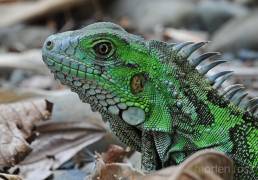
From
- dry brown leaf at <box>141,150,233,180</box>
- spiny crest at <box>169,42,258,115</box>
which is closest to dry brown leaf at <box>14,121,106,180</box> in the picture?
spiny crest at <box>169,42,258,115</box>

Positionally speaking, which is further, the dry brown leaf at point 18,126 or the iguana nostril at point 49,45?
the dry brown leaf at point 18,126

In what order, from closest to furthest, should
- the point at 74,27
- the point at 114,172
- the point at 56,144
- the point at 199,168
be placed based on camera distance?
the point at 199,168 → the point at 114,172 → the point at 56,144 → the point at 74,27

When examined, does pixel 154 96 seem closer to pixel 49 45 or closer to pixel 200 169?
pixel 49 45

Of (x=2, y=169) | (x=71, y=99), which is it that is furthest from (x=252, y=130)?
(x=71, y=99)

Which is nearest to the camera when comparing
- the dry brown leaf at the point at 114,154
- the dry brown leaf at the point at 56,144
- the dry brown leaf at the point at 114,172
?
the dry brown leaf at the point at 114,172

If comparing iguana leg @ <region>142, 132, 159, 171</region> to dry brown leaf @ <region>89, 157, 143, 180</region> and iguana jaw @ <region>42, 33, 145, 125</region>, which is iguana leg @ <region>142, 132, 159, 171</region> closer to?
iguana jaw @ <region>42, 33, 145, 125</region>

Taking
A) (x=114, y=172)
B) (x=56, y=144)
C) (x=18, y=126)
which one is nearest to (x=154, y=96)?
(x=114, y=172)

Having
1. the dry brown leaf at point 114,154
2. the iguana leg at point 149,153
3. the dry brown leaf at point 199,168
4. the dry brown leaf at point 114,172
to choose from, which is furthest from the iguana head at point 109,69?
the dry brown leaf at point 114,154

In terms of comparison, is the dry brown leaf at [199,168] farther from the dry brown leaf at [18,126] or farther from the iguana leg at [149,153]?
the dry brown leaf at [18,126]
